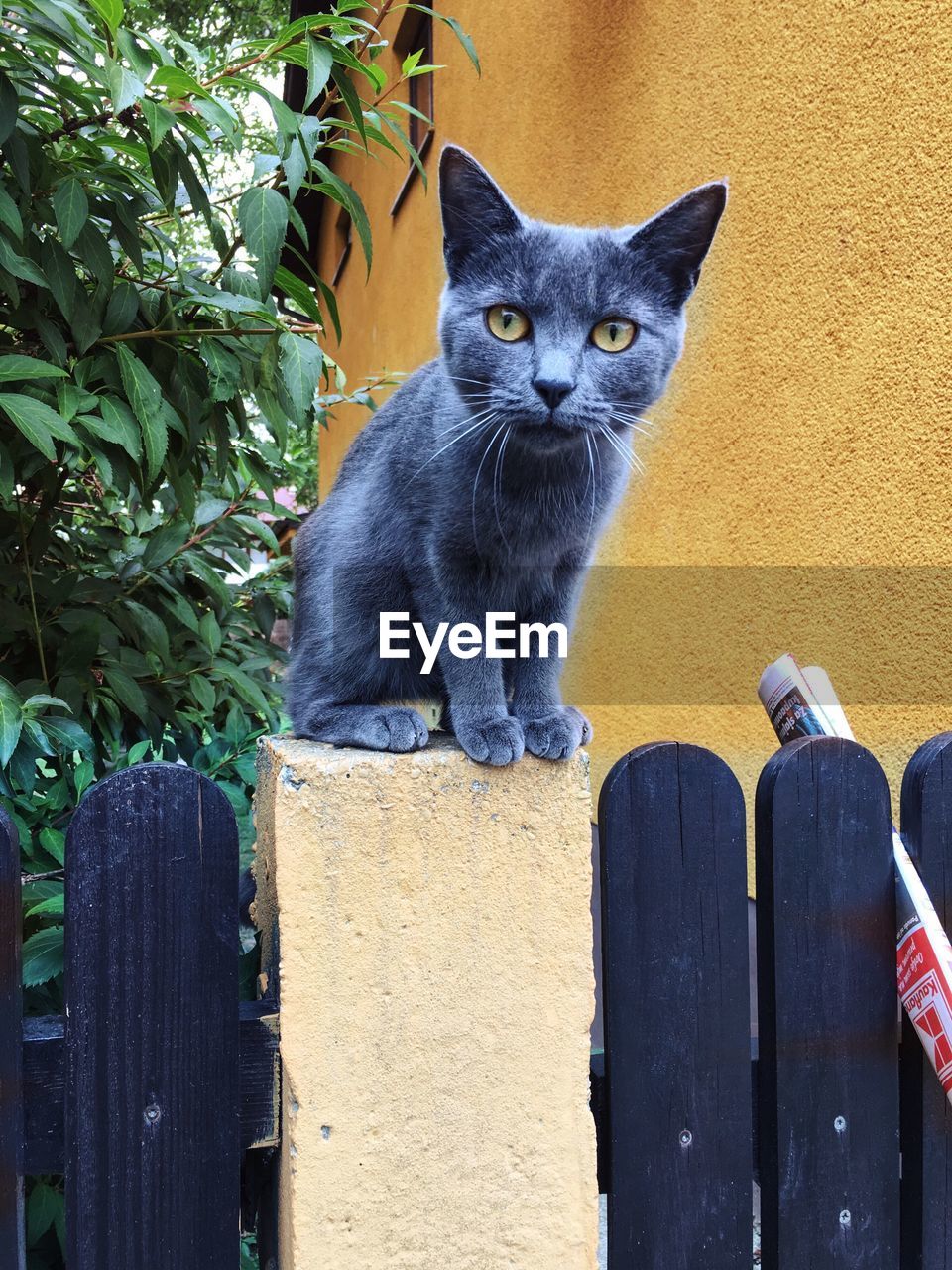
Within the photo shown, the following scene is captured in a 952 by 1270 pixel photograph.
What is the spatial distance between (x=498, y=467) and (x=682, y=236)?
29 cm

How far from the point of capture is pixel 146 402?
117cm

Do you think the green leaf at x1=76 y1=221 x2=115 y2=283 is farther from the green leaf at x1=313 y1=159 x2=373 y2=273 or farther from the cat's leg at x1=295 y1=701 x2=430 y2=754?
the cat's leg at x1=295 y1=701 x2=430 y2=754

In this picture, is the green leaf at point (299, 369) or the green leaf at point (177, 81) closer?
the green leaf at point (177, 81)

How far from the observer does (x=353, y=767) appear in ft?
3.09

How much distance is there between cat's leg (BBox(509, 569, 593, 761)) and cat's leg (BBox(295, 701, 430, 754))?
0.39ft

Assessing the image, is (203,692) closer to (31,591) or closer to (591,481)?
(31,591)

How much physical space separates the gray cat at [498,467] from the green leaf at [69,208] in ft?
1.32

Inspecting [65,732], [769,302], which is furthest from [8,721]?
[769,302]

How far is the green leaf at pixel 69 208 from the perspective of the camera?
41.6 inches

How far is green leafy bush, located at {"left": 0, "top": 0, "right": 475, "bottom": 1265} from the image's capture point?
3.54 ft

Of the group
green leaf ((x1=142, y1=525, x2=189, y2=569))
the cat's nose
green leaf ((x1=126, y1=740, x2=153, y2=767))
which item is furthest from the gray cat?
green leaf ((x1=142, y1=525, x2=189, y2=569))

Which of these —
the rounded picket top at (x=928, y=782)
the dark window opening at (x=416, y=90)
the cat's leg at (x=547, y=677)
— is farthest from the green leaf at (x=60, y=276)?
the dark window opening at (x=416, y=90)

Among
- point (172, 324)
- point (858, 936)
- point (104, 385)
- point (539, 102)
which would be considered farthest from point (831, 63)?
point (858, 936)

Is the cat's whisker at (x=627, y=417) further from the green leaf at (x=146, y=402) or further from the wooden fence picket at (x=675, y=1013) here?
the green leaf at (x=146, y=402)
